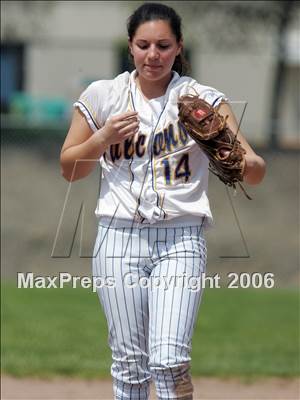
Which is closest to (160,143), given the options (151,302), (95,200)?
(151,302)

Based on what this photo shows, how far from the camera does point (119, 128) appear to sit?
3186 mm

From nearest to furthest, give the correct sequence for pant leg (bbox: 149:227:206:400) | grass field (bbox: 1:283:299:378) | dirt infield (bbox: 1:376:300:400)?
pant leg (bbox: 149:227:206:400) < dirt infield (bbox: 1:376:300:400) < grass field (bbox: 1:283:299:378)

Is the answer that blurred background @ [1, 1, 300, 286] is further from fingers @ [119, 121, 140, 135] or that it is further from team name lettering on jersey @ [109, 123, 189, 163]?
fingers @ [119, 121, 140, 135]

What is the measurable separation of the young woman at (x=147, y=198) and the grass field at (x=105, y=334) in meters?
2.58

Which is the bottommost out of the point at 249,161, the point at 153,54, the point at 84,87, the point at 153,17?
the point at 249,161

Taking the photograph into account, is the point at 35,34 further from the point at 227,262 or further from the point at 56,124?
the point at 227,262

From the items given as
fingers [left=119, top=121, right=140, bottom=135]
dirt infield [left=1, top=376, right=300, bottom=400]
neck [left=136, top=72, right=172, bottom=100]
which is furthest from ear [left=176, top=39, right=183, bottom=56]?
dirt infield [left=1, top=376, right=300, bottom=400]

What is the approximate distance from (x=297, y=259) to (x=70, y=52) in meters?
9.01

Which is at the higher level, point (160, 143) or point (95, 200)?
point (160, 143)

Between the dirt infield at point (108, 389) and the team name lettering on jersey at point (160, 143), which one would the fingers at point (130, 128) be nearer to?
the team name lettering on jersey at point (160, 143)

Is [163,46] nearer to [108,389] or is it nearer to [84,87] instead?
[108,389]

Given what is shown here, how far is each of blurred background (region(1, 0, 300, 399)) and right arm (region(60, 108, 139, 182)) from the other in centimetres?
82

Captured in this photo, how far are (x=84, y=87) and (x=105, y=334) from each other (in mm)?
5700

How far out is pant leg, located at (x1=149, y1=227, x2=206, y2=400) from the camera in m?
3.16
